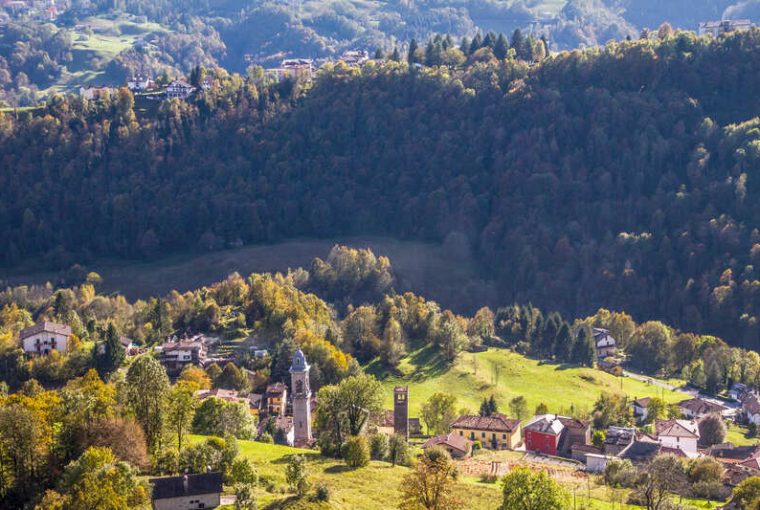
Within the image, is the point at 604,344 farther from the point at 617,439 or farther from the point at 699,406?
the point at 617,439

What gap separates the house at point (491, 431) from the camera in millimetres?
87562

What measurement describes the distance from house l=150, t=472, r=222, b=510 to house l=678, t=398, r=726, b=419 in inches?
2337

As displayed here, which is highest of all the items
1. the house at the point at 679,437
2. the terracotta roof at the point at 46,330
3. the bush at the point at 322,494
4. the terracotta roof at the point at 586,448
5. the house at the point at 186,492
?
the house at the point at 186,492

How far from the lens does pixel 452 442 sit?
271 ft

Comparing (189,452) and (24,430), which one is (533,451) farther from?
(24,430)

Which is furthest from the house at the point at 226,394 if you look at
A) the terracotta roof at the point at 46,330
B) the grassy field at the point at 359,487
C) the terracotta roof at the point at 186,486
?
the terracotta roof at the point at 186,486

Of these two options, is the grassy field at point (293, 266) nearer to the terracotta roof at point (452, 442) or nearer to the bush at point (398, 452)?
the terracotta roof at point (452, 442)

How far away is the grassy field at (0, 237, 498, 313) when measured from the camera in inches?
6412

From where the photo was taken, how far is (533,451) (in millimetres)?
86938

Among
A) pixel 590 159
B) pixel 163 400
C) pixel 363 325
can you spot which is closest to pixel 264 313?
pixel 363 325

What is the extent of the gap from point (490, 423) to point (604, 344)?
43906 mm

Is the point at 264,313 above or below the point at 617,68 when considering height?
below

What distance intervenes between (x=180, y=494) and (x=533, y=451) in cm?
4251

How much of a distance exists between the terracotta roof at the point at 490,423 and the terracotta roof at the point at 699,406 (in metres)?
20.2
